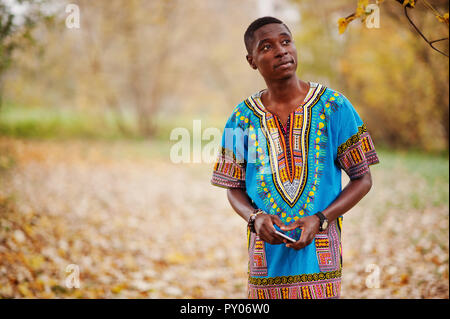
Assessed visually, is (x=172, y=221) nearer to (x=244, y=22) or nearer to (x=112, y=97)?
(x=112, y=97)

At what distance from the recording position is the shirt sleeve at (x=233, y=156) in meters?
2.00

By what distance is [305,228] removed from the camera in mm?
1737

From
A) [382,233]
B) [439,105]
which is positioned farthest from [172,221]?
[439,105]

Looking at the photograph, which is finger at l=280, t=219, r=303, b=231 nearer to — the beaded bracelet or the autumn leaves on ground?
the beaded bracelet

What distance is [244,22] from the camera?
758 inches

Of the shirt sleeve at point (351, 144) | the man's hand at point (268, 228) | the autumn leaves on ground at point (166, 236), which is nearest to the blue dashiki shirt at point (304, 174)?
the shirt sleeve at point (351, 144)

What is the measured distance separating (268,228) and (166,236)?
18.7 ft

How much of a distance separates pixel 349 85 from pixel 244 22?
6699 mm

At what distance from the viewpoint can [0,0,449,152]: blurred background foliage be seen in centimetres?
1236

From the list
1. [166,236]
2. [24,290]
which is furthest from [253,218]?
[166,236]

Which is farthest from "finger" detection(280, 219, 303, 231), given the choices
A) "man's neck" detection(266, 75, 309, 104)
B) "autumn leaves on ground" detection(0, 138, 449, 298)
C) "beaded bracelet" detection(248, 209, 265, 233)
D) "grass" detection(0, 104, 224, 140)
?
"grass" detection(0, 104, 224, 140)

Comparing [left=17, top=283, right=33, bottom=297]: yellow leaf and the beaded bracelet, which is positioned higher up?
the beaded bracelet

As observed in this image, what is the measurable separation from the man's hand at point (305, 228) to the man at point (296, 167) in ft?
0.18

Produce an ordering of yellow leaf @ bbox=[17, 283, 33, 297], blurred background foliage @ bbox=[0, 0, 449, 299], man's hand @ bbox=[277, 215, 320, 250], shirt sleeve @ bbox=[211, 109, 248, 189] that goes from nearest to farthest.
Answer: man's hand @ bbox=[277, 215, 320, 250] → shirt sleeve @ bbox=[211, 109, 248, 189] → yellow leaf @ bbox=[17, 283, 33, 297] → blurred background foliage @ bbox=[0, 0, 449, 299]
